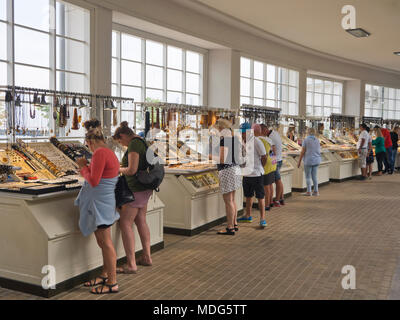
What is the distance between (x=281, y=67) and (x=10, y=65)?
31.5 feet

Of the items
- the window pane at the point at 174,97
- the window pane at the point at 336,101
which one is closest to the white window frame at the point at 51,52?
the window pane at the point at 174,97

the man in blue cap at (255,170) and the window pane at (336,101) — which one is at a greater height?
the window pane at (336,101)

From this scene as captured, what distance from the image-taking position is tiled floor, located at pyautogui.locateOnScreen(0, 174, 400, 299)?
4.23 metres

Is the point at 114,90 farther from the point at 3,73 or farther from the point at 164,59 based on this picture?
the point at 3,73

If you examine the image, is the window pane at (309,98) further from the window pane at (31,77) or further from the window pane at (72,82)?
the window pane at (31,77)

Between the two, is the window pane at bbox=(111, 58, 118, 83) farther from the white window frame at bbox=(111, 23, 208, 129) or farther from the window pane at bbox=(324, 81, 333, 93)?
the window pane at bbox=(324, 81, 333, 93)

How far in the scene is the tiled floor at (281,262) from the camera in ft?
13.9

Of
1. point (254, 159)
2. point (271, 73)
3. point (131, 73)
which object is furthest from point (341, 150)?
point (254, 159)

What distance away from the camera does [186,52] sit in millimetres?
11117

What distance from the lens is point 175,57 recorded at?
10789 millimetres

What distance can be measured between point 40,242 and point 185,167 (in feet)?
9.85

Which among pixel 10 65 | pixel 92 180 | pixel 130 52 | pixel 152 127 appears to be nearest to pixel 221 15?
pixel 130 52

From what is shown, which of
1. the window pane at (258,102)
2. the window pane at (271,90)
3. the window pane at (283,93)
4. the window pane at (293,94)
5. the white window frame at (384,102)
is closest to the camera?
the window pane at (258,102)

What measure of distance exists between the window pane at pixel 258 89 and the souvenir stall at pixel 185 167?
5.50 meters
